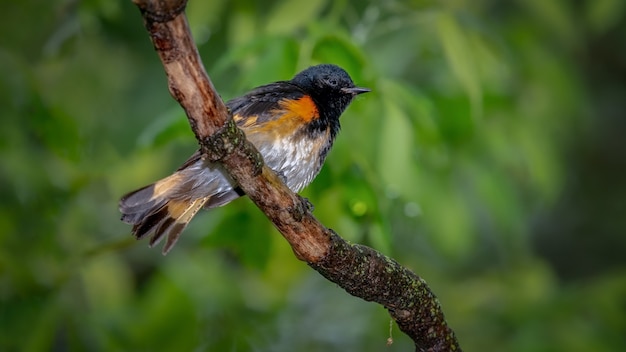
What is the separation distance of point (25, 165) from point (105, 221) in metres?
2.51

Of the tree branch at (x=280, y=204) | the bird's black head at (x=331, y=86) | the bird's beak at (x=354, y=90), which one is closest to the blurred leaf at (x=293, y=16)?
the bird's black head at (x=331, y=86)

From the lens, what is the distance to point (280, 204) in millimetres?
3479

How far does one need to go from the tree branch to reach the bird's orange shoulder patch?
0.91 meters

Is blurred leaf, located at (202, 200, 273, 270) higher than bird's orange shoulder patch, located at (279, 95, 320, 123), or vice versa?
bird's orange shoulder patch, located at (279, 95, 320, 123)

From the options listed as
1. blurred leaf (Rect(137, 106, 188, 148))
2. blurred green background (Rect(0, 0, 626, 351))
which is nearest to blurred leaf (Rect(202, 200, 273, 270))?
blurred green background (Rect(0, 0, 626, 351))

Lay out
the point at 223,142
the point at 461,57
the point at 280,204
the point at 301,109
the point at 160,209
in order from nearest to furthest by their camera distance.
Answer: the point at 223,142, the point at 280,204, the point at 160,209, the point at 301,109, the point at 461,57

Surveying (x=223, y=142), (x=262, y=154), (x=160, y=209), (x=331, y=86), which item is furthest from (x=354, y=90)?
(x=223, y=142)

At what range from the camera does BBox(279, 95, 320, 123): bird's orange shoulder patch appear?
446 cm

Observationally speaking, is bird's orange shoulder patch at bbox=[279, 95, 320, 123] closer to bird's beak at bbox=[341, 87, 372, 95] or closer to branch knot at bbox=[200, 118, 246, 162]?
bird's beak at bbox=[341, 87, 372, 95]

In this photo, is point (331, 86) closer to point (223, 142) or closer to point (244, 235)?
point (244, 235)

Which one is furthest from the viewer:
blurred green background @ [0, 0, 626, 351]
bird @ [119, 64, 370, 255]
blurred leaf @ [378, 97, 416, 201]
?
blurred green background @ [0, 0, 626, 351]

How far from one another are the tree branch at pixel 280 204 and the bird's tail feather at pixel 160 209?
769mm

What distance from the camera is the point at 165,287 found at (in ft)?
20.0

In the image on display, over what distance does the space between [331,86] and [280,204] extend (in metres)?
1.56
